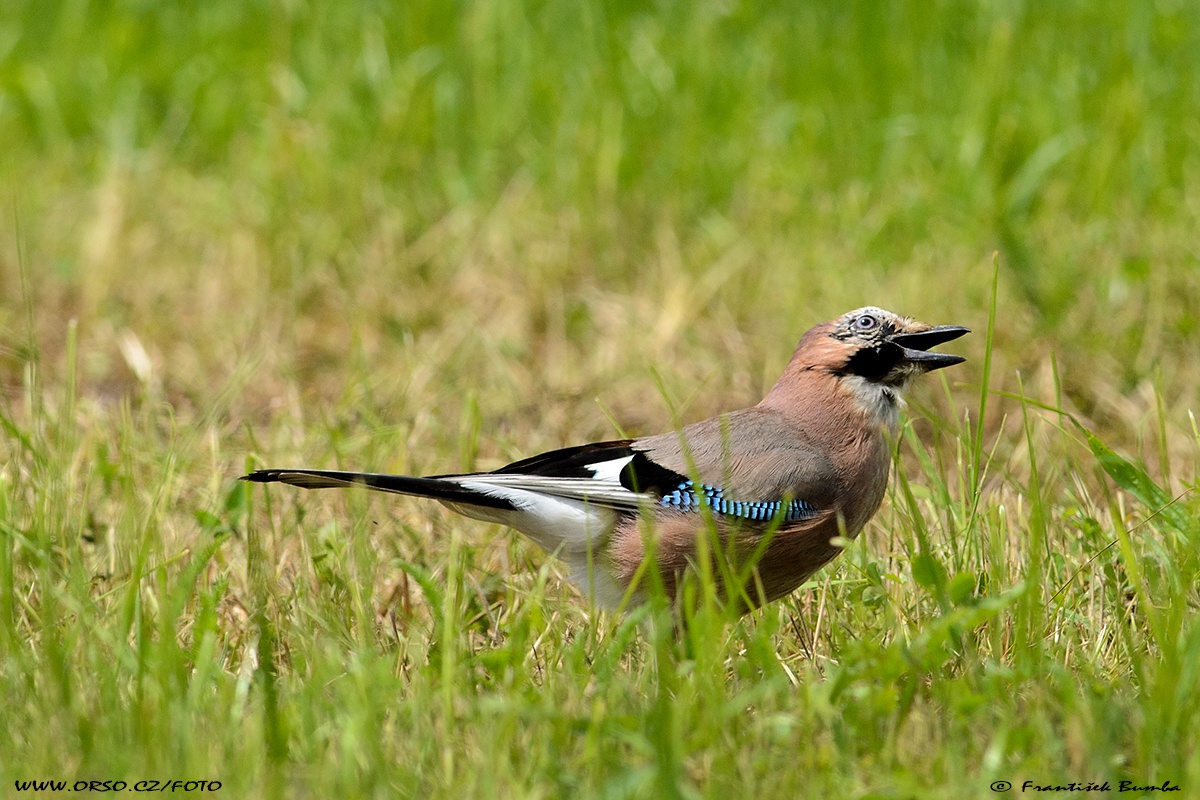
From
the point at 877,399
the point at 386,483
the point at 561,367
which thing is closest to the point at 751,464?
the point at 877,399

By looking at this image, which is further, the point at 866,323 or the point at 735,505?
the point at 866,323

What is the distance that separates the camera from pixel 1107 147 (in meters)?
6.30

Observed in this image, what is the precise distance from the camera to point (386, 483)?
11.7 ft

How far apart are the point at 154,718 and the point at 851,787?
1225mm

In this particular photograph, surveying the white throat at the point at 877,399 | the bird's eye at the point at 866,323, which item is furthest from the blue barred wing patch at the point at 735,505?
the bird's eye at the point at 866,323

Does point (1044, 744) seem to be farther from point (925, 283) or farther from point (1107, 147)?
Answer: point (1107, 147)

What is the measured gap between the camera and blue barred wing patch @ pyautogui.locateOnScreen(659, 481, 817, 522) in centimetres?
369

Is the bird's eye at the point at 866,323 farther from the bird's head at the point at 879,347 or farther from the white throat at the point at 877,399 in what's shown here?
the white throat at the point at 877,399

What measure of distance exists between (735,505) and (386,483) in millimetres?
813

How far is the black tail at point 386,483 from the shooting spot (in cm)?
351

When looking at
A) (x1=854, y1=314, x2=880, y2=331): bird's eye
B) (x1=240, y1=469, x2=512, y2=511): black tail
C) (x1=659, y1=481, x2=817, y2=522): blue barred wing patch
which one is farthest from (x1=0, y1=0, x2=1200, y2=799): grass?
(x1=854, y1=314, x2=880, y2=331): bird's eye

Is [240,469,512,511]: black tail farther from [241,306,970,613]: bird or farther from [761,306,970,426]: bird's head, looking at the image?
[761,306,970,426]: bird's head

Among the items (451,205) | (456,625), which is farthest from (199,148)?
(456,625)

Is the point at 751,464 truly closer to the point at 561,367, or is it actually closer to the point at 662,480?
the point at 662,480
